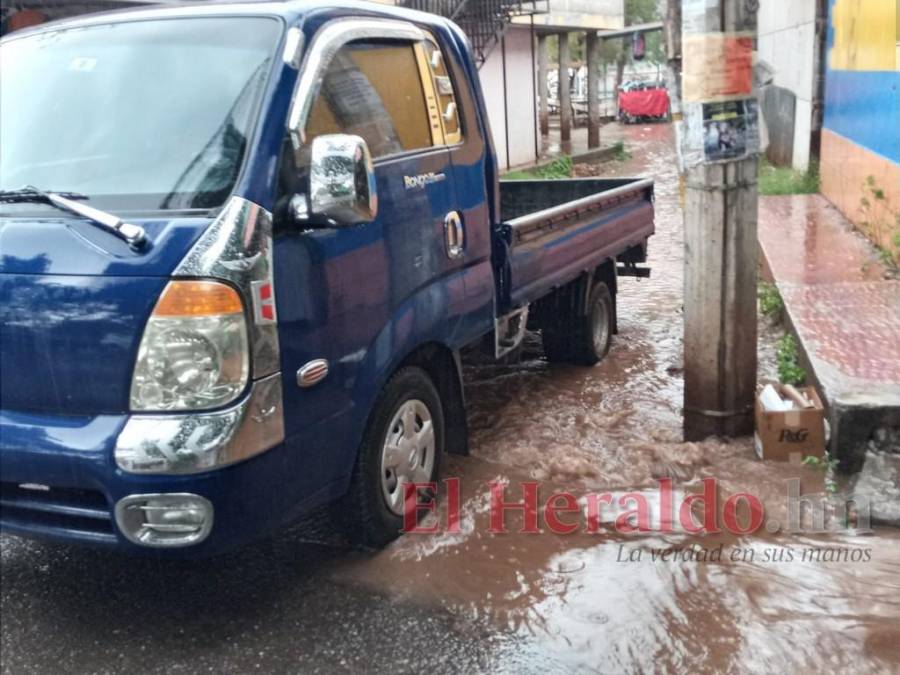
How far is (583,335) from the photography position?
6.79 metres

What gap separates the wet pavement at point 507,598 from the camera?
3322mm

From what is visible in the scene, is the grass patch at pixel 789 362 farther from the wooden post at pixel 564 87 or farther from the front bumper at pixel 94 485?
the wooden post at pixel 564 87

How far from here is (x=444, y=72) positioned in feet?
15.3

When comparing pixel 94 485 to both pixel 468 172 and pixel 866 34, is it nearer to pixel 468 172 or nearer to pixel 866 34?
pixel 468 172

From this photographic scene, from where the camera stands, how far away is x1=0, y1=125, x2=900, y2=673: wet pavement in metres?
3.32

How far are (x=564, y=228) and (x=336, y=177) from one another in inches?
119

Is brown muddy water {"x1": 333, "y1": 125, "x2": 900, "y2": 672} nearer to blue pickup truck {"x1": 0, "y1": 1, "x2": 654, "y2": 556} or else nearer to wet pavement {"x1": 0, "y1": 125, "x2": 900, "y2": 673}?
wet pavement {"x1": 0, "y1": 125, "x2": 900, "y2": 673}

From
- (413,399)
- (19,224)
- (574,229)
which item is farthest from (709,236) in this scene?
(19,224)

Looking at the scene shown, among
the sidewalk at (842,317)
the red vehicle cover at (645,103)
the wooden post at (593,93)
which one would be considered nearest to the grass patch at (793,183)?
the sidewalk at (842,317)

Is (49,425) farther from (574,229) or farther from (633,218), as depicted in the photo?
(633,218)

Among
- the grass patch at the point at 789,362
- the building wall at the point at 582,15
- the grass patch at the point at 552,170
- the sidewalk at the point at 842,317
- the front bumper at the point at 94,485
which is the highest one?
the building wall at the point at 582,15

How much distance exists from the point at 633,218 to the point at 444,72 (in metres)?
3.04

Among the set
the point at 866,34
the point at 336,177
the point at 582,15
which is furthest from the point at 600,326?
the point at 582,15

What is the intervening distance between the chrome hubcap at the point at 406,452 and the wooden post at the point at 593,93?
2294 cm
